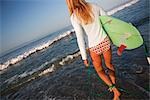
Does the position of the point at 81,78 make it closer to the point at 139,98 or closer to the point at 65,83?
the point at 65,83

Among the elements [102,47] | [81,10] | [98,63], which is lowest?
[98,63]

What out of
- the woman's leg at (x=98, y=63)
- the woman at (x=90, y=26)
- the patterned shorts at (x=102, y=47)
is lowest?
the woman's leg at (x=98, y=63)

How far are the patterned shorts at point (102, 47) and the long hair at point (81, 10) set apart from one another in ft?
1.64

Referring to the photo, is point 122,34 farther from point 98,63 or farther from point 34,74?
point 34,74

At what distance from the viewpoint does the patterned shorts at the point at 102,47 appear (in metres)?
4.35

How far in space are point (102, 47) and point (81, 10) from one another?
84 centimetres

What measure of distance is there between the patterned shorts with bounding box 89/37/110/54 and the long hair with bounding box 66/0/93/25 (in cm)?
50

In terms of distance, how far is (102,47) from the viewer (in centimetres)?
436

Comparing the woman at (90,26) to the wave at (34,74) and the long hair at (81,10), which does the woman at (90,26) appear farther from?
the wave at (34,74)

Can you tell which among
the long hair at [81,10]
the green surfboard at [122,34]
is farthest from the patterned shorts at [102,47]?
the long hair at [81,10]

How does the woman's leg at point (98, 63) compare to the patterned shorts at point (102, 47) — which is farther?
the woman's leg at point (98, 63)

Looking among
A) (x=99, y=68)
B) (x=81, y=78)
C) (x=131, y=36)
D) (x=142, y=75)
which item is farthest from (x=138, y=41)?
(x=81, y=78)

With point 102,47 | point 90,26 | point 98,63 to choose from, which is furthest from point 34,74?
point 90,26

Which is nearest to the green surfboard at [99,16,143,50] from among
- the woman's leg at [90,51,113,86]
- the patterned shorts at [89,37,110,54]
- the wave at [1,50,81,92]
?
the patterned shorts at [89,37,110,54]
